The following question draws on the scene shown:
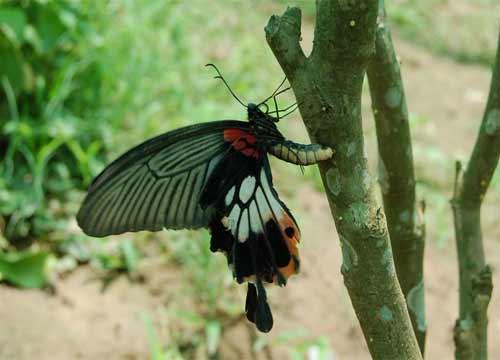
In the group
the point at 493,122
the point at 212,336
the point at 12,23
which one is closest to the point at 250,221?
the point at 493,122

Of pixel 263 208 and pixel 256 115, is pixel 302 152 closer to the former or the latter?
pixel 256 115

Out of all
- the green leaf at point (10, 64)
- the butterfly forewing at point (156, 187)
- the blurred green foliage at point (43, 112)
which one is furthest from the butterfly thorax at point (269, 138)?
the green leaf at point (10, 64)

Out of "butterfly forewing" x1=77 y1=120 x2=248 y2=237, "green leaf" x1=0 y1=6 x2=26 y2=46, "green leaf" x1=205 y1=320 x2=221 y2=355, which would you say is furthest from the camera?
"green leaf" x1=0 y1=6 x2=26 y2=46

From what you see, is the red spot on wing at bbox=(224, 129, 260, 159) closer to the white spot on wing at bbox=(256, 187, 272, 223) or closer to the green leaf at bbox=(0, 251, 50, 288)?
the white spot on wing at bbox=(256, 187, 272, 223)

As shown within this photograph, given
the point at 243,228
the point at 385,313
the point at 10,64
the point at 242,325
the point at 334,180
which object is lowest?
the point at 385,313

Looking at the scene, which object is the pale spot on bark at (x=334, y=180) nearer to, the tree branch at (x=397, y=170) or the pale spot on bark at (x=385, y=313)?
the pale spot on bark at (x=385, y=313)

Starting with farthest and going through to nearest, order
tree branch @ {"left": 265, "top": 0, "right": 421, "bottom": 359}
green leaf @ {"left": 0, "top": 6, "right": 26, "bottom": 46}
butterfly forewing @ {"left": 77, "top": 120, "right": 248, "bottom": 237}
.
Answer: green leaf @ {"left": 0, "top": 6, "right": 26, "bottom": 46} < butterfly forewing @ {"left": 77, "top": 120, "right": 248, "bottom": 237} < tree branch @ {"left": 265, "top": 0, "right": 421, "bottom": 359}

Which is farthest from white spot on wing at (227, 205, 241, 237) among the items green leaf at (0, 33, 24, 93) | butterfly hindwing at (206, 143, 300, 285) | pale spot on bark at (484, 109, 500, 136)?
green leaf at (0, 33, 24, 93)
